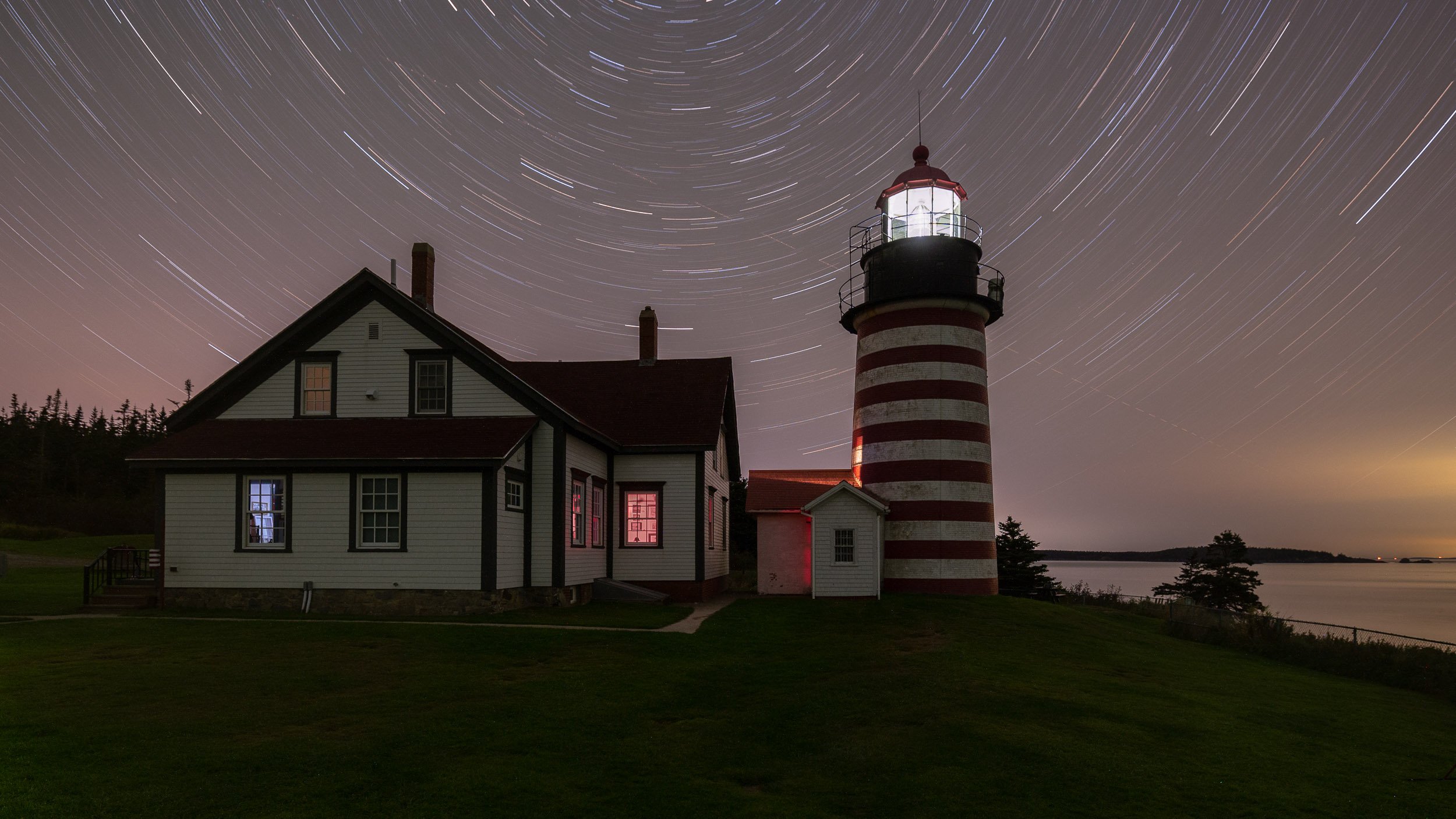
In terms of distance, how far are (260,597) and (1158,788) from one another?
18.0m

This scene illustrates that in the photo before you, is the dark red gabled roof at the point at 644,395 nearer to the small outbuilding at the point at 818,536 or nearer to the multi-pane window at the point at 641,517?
the multi-pane window at the point at 641,517

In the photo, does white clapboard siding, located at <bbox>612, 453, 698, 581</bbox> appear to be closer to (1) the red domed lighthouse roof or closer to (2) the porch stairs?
(2) the porch stairs

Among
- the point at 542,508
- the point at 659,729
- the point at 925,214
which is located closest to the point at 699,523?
the point at 542,508

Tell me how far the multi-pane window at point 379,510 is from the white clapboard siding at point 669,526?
7.09m

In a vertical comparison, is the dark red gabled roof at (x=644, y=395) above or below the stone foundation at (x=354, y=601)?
above

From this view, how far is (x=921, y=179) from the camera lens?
90.8ft

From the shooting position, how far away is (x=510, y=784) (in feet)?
24.7

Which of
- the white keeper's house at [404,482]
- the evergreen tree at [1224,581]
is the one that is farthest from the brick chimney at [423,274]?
the evergreen tree at [1224,581]

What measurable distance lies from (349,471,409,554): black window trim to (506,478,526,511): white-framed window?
2.12 metres

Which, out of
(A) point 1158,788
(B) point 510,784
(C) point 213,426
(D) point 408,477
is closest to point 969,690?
(A) point 1158,788

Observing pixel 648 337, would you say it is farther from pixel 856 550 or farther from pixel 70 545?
pixel 70 545

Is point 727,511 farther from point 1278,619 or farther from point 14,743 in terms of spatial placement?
point 14,743

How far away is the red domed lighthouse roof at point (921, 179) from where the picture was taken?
27.6 metres

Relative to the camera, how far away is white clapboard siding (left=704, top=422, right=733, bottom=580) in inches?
1024
